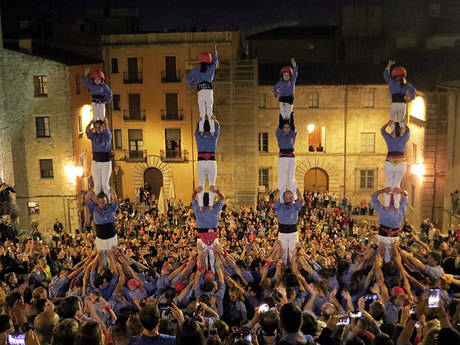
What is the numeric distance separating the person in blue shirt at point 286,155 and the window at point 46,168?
19570mm

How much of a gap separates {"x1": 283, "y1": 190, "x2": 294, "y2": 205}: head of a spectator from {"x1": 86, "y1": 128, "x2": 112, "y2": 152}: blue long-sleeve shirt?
15.6ft

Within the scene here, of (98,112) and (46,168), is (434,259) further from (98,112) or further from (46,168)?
(46,168)

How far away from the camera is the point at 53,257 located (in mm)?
16469

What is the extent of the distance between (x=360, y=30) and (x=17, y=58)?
76.8 feet

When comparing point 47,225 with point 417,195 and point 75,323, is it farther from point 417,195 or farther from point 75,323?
point 75,323

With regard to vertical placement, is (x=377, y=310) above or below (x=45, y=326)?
below

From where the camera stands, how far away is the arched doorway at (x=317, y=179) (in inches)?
1467

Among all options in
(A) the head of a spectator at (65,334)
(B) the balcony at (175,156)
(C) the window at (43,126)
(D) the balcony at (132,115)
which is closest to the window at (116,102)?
(D) the balcony at (132,115)

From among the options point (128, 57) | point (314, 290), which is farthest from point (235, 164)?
point (314, 290)

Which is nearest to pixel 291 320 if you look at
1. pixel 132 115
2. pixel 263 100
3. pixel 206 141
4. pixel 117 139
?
pixel 206 141

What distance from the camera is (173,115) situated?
37.5 m

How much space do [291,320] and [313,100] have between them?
30.0m

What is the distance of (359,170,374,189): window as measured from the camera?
120ft

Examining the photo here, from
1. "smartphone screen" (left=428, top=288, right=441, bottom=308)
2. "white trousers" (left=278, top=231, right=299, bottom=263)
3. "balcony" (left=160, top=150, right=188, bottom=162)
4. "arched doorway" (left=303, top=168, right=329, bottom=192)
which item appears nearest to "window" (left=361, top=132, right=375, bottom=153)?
"arched doorway" (left=303, top=168, right=329, bottom=192)
